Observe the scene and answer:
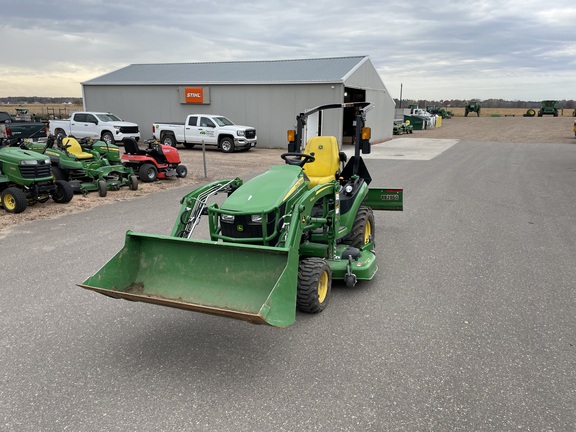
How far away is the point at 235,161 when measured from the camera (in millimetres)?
17969

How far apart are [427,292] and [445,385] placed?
1.75 m

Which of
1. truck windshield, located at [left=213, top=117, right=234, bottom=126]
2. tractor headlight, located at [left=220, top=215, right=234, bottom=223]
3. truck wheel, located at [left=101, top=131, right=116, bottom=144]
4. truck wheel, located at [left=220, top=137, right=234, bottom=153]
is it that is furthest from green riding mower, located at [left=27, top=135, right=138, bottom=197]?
truck wheel, located at [left=101, top=131, right=116, bottom=144]

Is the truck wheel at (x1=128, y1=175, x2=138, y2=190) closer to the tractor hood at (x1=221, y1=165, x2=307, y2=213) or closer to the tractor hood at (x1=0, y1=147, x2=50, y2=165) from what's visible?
the tractor hood at (x1=0, y1=147, x2=50, y2=165)

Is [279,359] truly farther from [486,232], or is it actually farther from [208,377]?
[486,232]

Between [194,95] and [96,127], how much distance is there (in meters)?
5.54

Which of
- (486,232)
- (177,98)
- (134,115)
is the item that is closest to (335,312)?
(486,232)

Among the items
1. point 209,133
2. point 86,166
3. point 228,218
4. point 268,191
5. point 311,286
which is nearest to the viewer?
point 311,286

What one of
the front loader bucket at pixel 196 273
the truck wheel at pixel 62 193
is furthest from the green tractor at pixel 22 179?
the front loader bucket at pixel 196 273

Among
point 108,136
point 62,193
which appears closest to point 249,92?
point 108,136

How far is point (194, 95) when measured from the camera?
24.8 meters

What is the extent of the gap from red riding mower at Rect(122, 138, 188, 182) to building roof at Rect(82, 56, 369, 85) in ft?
36.7

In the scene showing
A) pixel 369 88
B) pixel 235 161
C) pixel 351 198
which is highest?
pixel 369 88

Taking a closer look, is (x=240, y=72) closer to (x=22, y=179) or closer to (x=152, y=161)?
(x=152, y=161)

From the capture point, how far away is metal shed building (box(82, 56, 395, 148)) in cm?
2258
